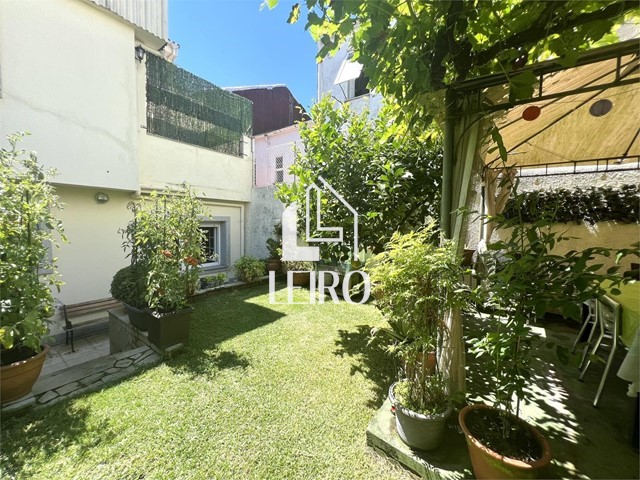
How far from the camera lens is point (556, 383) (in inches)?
110

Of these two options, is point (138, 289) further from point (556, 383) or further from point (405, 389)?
point (556, 383)

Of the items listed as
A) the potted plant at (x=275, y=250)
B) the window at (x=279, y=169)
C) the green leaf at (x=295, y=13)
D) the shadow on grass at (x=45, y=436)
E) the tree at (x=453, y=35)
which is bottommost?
the shadow on grass at (x=45, y=436)

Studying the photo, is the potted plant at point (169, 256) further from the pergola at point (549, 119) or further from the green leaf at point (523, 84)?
the green leaf at point (523, 84)

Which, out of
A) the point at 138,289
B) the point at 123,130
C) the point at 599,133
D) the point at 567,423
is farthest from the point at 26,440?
the point at 599,133

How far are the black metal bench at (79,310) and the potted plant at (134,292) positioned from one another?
67.0 inches

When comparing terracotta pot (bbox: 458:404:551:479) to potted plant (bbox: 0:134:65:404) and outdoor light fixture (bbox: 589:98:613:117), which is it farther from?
potted plant (bbox: 0:134:65:404)

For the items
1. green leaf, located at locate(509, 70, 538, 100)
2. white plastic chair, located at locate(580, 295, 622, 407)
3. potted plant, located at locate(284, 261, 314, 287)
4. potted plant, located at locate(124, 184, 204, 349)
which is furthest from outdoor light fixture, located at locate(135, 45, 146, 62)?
white plastic chair, located at locate(580, 295, 622, 407)

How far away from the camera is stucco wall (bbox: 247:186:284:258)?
885cm

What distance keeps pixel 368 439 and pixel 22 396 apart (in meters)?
3.51

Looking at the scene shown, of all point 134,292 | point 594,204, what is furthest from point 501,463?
point 594,204

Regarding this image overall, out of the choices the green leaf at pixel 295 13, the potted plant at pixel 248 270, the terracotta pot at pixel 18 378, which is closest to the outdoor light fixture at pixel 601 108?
the green leaf at pixel 295 13

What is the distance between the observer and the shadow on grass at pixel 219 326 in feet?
11.3

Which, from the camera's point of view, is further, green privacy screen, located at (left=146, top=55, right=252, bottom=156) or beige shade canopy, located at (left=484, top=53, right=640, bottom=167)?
green privacy screen, located at (left=146, top=55, right=252, bottom=156)

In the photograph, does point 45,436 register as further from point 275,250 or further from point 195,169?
point 195,169
